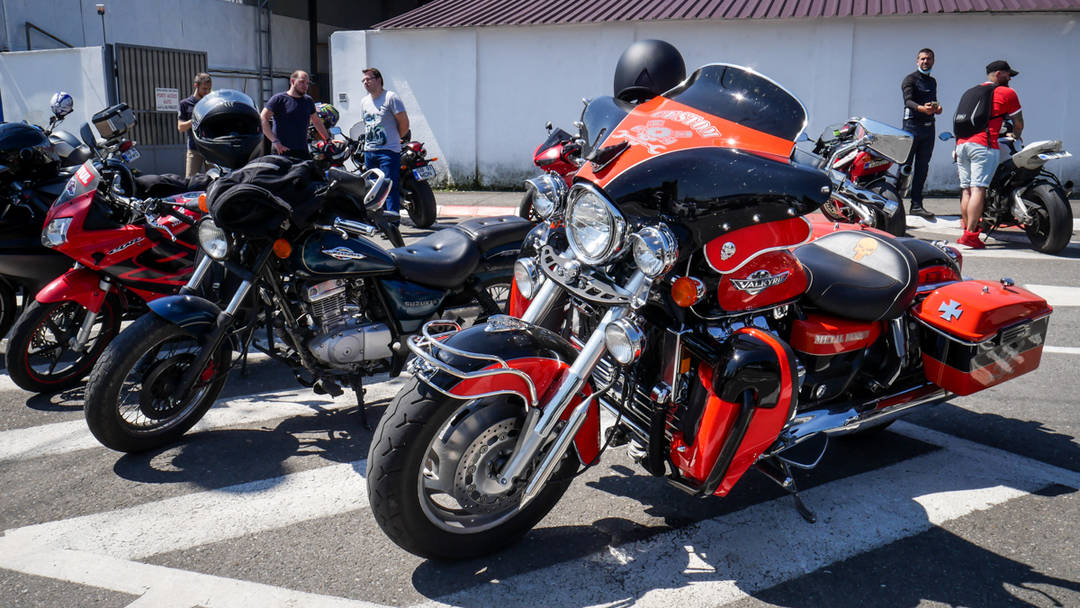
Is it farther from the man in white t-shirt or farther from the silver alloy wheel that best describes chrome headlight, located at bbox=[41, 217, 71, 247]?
the man in white t-shirt

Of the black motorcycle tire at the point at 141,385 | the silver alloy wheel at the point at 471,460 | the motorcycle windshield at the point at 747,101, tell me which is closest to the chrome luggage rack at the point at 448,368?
the silver alloy wheel at the point at 471,460

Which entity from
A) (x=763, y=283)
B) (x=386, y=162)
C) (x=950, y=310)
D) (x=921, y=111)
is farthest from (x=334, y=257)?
(x=921, y=111)

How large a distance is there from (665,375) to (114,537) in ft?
7.22

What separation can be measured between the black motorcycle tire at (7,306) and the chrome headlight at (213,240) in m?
2.44

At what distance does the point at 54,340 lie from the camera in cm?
513

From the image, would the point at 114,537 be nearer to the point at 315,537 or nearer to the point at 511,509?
the point at 315,537

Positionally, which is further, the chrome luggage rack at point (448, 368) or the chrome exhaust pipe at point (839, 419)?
the chrome exhaust pipe at point (839, 419)

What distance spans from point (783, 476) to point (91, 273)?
4.02 meters

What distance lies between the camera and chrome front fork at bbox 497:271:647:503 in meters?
2.91

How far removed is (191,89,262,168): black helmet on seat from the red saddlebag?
3482 mm

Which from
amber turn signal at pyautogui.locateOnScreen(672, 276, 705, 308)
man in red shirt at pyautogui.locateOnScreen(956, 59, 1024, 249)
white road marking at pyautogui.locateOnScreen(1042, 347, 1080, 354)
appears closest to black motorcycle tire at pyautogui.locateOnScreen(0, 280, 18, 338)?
amber turn signal at pyautogui.locateOnScreen(672, 276, 705, 308)

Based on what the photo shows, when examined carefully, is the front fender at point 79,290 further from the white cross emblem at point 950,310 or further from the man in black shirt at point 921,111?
the man in black shirt at point 921,111

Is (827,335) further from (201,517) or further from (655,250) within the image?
(201,517)

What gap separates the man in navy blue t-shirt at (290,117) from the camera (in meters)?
10.2
